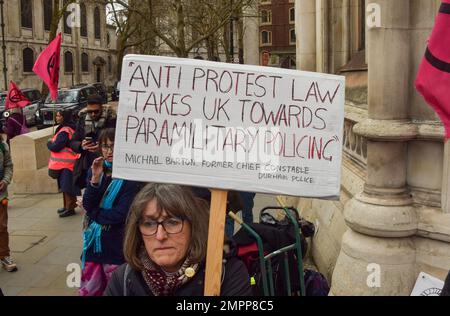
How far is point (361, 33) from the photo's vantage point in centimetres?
756

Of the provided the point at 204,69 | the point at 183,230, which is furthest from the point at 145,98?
the point at 183,230

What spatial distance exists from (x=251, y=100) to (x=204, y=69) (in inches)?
11.7

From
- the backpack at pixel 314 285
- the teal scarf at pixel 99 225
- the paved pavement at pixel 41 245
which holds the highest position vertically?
the teal scarf at pixel 99 225

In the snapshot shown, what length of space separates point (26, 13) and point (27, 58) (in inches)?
161

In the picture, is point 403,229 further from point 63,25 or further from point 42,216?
point 63,25

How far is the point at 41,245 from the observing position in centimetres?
713

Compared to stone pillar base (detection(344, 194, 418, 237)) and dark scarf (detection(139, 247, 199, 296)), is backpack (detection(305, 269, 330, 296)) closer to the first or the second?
stone pillar base (detection(344, 194, 418, 237))

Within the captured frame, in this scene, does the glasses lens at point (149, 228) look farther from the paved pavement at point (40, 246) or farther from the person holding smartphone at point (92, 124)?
the person holding smartphone at point (92, 124)

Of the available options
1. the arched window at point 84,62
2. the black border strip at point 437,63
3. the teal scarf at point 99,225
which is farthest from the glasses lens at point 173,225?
the arched window at point 84,62

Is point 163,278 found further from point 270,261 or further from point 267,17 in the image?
point 267,17

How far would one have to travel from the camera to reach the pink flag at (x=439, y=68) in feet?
7.94

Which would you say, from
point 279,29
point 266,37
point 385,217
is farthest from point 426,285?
point 266,37

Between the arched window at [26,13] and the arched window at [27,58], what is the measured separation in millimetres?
2280

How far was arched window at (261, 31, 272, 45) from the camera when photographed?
249ft
